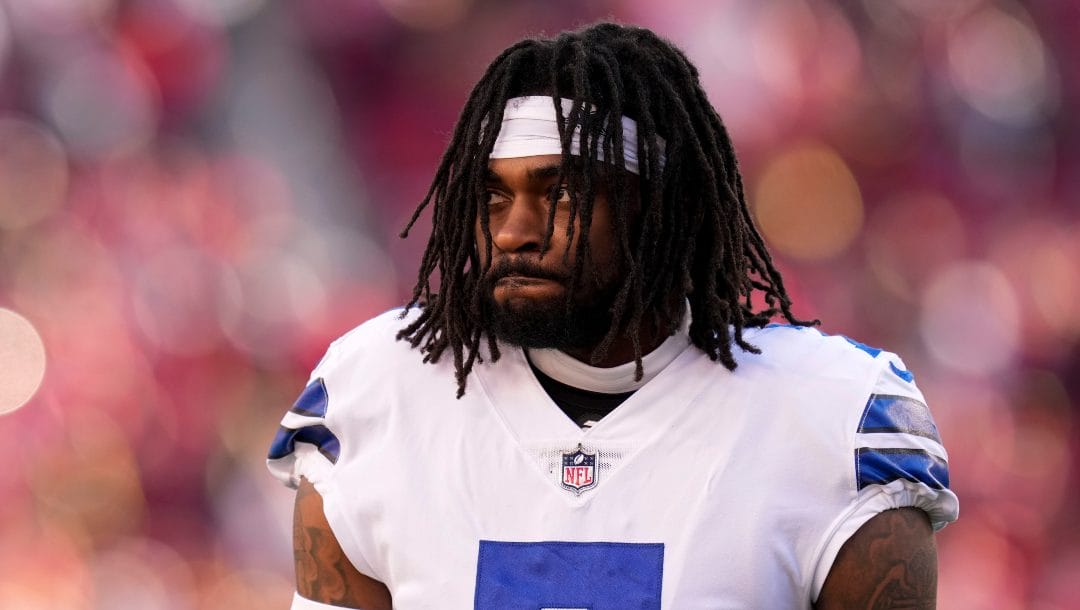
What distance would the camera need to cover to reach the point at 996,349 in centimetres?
336

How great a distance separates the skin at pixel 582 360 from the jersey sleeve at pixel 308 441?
34 millimetres

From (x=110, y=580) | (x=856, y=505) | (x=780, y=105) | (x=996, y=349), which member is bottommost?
(x=110, y=580)

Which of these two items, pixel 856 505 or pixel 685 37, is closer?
pixel 856 505

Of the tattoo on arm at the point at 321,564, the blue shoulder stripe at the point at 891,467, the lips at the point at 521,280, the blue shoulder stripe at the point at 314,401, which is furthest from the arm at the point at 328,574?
the blue shoulder stripe at the point at 891,467

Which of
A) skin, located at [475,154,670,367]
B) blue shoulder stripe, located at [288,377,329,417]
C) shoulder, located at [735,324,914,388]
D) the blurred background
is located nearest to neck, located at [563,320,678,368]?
skin, located at [475,154,670,367]

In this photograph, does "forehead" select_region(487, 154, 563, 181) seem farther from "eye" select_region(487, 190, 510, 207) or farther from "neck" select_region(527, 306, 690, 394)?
"neck" select_region(527, 306, 690, 394)

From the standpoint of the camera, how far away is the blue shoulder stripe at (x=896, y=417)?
1.61 m

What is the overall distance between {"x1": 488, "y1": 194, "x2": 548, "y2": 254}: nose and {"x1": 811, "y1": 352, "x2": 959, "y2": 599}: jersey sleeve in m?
0.46

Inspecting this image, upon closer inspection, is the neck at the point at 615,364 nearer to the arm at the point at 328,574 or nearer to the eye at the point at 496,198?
the eye at the point at 496,198

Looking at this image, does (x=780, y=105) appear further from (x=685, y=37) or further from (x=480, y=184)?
(x=480, y=184)

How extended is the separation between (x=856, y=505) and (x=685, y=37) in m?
2.20

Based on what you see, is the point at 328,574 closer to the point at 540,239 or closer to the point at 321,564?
the point at 321,564

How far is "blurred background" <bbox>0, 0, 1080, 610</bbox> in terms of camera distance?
3.36 meters

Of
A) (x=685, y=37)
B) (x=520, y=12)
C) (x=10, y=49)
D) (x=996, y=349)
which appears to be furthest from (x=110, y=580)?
(x=996, y=349)
